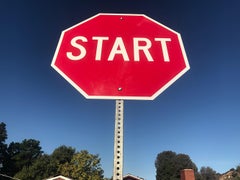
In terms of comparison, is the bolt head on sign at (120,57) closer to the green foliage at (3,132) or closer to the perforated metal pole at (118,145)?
the perforated metal pole at (118,145)

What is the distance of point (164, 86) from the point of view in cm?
220

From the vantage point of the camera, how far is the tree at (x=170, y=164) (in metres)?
81.5

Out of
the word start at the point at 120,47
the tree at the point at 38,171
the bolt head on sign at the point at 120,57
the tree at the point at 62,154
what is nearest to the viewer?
the bolt head on sign at the point at 120,57

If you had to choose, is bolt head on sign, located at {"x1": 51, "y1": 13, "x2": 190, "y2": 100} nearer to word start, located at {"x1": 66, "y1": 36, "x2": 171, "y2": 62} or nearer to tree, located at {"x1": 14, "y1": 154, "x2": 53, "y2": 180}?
word start, located at {"x1": 66, "y1": 36, "x2": 171, "y2": 62}

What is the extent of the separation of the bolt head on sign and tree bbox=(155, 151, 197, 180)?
8109 cm

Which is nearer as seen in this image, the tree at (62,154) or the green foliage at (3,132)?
the tree at (62,154)

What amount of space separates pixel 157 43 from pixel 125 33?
0.29 metres

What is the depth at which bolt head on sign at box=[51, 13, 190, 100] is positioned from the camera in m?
2.18

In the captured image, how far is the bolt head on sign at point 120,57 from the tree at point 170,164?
81088 mm

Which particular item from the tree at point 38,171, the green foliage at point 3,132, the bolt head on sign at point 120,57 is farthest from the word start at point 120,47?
the green foliage at point 3,132

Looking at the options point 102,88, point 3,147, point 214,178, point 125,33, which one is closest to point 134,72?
point 102,88

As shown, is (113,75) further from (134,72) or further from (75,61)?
(75,61)

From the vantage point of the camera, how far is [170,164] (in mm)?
84188

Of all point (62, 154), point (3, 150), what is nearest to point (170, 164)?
point (62, 154)
